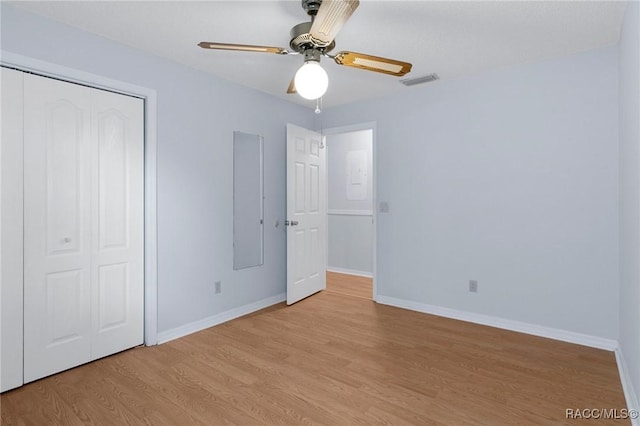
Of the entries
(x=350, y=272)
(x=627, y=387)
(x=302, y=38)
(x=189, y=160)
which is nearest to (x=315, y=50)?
(x=302, y=38)

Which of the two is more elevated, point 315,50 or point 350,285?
point 315,50

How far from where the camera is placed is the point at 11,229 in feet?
7.31

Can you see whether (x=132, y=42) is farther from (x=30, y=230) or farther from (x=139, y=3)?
(x=30, y=230)

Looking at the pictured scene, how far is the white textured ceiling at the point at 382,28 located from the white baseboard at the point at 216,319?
2.42m

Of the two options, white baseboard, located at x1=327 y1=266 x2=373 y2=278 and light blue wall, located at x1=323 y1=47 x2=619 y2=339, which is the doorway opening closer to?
white baseboard, located at x1=327 y1=266 x2=373 y2=278

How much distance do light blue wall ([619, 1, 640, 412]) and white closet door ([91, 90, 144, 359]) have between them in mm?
3375

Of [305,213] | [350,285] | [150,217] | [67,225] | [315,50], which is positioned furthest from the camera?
[350,285]

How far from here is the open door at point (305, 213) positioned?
404 cm

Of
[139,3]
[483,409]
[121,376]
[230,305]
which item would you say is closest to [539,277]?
[483,409]

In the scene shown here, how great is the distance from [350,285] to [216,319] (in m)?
2.18

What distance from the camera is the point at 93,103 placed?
261 cm

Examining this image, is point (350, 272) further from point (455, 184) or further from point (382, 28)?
point (382, 28)

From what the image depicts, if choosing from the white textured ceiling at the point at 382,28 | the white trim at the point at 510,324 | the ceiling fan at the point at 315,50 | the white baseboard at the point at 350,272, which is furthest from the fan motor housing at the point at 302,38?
the white baseboard at the point at 350,272

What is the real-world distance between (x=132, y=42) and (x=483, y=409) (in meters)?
3.57
